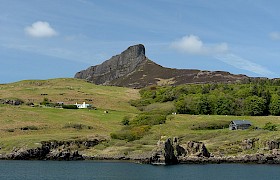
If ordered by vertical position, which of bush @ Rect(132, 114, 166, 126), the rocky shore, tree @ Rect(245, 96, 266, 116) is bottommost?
the rocky shore

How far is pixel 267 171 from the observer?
8244 centimetres

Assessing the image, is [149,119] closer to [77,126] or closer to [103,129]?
[103,129]

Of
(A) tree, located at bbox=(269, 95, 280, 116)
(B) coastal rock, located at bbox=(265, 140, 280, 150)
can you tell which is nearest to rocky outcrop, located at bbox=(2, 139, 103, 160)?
(B) coastal rock, located at bbox=(265, 140, 280, 150)

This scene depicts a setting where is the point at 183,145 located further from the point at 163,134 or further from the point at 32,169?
the point at 32,169

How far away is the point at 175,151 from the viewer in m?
100

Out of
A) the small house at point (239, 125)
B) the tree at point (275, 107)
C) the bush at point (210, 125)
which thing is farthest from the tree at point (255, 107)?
the small house at point (239, 125)

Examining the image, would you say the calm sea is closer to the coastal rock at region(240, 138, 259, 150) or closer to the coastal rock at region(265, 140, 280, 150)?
the coastal rock at region(265, 140, 280, 150)

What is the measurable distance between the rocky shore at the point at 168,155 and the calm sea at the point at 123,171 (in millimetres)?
5084

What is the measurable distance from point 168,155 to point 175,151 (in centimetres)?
587

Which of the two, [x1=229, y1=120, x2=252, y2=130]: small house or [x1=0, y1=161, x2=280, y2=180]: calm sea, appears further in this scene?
[x1=229, y1=120, x2=252, y2=130]: small house

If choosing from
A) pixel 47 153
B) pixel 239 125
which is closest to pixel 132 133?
pixel 47 153

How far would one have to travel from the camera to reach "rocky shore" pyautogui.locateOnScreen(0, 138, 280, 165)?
95.1 meters

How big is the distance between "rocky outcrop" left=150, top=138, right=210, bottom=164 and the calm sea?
4634 millimetres

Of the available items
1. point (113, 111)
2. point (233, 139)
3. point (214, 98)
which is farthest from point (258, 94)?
point (233, 139)
